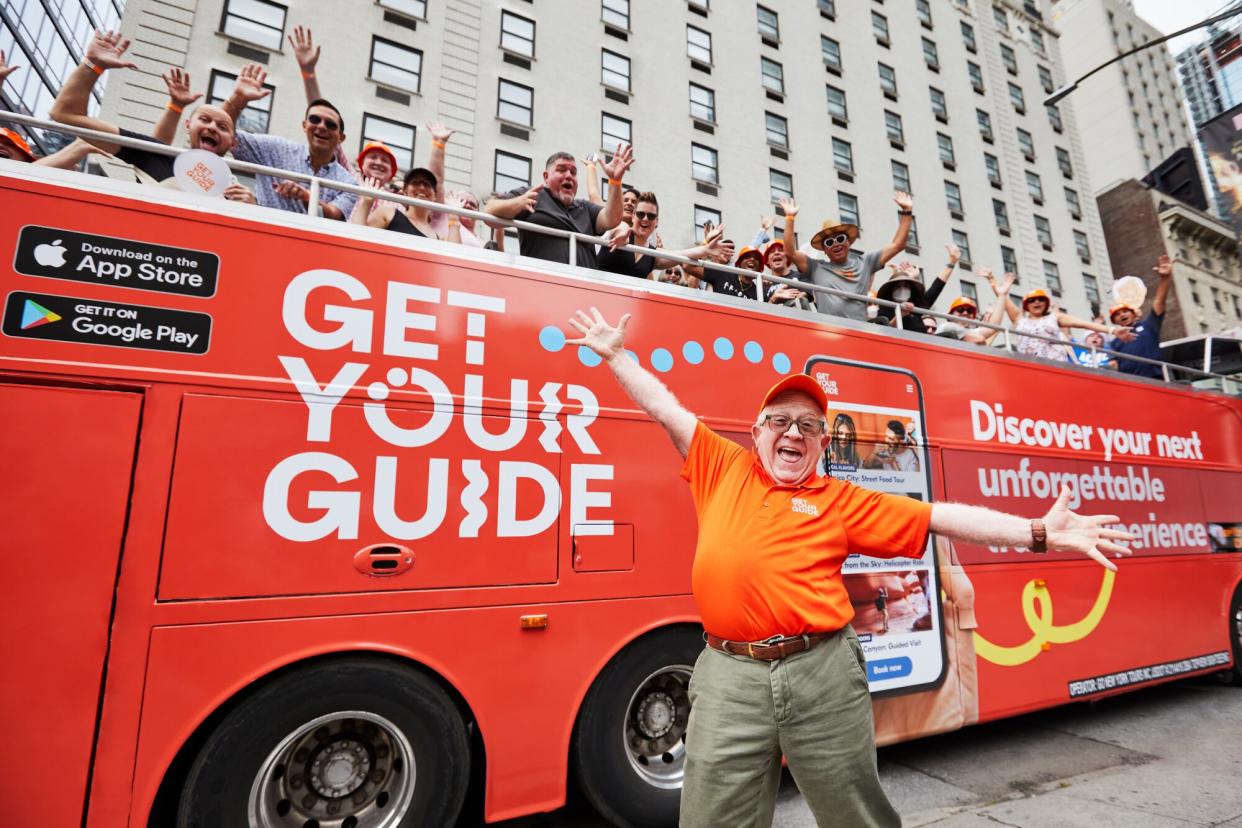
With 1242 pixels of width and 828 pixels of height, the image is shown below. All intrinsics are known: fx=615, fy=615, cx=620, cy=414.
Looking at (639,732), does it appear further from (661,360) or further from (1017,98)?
(1017,98)

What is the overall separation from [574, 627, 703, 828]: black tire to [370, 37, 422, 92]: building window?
15.9 metres

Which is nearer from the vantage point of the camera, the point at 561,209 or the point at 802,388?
the point at 802,388

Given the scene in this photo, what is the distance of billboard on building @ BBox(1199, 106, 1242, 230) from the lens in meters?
11.4

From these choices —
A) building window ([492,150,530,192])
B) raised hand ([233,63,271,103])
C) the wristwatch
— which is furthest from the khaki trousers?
building window ([492,150,530,192])

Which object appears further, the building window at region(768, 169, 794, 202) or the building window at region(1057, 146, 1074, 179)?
the building window at region(1057, 146, 1074, 179)

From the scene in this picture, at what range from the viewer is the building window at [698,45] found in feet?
65.9

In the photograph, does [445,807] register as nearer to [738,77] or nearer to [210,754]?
[210,754]

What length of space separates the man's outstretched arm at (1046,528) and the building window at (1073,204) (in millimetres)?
34494

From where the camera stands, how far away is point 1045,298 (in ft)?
25.5

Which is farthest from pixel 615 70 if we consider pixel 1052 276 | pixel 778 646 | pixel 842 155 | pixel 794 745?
pixel 1052 276

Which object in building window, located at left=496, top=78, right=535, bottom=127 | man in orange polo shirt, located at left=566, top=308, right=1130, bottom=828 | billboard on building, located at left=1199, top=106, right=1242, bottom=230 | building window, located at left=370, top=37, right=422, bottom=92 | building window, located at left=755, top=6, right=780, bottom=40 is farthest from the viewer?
building window, located at left=755, top=6, right=780, bottom=40

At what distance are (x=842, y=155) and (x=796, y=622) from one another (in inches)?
939

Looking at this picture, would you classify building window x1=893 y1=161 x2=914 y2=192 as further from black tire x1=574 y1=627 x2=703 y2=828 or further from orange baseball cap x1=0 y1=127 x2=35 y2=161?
orange baseball cap x1=0 y1=127 x2=35 y2=161

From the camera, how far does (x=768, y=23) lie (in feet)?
72.8
